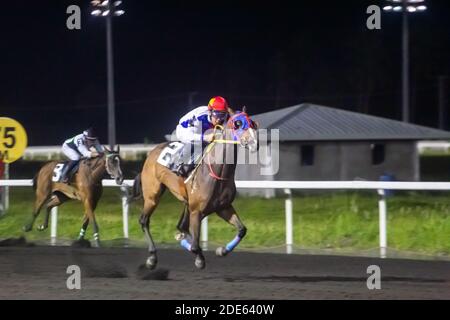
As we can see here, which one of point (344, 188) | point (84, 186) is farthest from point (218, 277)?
point (84, 186)

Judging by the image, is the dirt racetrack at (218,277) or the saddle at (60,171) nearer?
the dirt racetrack at (218,277)

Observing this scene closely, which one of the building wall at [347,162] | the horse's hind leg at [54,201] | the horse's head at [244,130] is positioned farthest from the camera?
the building wall at [347,162]

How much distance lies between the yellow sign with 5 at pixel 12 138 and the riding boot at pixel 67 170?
82 cm

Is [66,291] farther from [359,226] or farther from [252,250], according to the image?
[359,226]

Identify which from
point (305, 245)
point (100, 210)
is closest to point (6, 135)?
point (100, 210)

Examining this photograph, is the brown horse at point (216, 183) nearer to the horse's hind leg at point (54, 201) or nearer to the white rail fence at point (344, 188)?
the white rail fence at point (344, 188)

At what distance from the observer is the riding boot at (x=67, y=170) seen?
12.1m

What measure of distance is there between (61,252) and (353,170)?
1332 centimetres

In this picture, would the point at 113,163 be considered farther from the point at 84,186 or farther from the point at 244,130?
the point at 244,130

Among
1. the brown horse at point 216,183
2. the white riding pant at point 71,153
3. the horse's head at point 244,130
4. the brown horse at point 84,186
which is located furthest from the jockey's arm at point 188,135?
the white riding pant at point 71,153

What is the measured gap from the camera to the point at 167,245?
38.3 feet

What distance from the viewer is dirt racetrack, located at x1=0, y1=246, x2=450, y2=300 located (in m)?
7.09

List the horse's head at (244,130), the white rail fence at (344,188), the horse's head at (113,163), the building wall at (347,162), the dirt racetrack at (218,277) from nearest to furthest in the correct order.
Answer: the dirt racetrack at (218,277), the horse's head at (244,130), the white rail fence at (344,188), the horse's head at (113,163), the building wall at (347,162)

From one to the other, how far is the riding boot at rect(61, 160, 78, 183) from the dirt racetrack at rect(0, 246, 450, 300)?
165 cm
